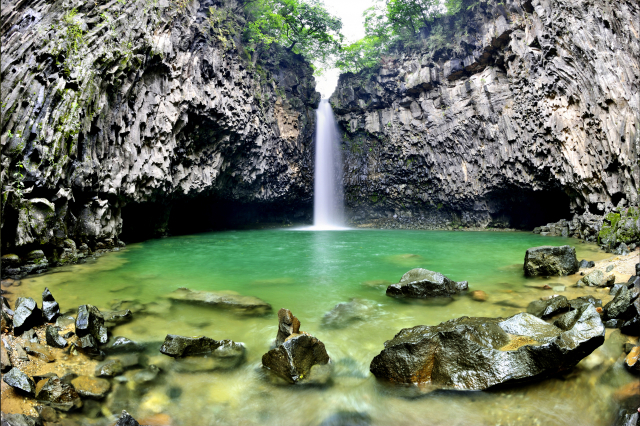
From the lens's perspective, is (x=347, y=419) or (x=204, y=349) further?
(x=204, y=349)

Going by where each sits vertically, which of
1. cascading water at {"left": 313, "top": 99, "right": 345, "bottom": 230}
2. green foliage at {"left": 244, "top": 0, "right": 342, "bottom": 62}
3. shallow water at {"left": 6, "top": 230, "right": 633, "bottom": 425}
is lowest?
shallow water at {"left": 6, "top": 230, "right": 633, "bottom": 425}

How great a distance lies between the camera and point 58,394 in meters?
2.93

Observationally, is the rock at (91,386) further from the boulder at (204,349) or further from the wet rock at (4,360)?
the boulder at (204,349)

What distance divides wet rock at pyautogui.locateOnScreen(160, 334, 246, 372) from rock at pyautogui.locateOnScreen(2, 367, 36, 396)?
47.8 inches

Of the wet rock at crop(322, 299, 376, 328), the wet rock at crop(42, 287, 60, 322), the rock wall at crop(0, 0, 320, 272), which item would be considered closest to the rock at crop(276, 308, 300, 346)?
the wet rock at crop(322, 299, 376, 328)

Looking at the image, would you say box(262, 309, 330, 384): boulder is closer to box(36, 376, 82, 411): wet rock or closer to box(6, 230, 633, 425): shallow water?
box(6, 230, 633, 425): shallow water

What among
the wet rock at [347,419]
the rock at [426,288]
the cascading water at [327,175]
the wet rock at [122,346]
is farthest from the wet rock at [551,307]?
the cascading water at [327,175]

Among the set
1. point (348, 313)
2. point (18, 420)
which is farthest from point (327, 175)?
point (18, 420)

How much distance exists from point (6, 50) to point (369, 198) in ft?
73.0

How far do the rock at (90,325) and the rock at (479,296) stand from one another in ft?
18.5

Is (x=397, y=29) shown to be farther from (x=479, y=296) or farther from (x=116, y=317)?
(x=116, y=317)

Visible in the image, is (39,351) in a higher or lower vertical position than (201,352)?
higher

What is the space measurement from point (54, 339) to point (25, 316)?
60cm

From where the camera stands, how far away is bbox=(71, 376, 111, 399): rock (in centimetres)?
309
